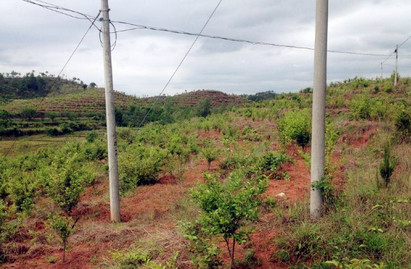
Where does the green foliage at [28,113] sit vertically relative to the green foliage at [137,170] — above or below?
above

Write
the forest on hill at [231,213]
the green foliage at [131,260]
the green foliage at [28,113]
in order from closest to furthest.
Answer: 1. the forest on hill at [231,213]
2. the green foliage at [131,260]
3. the green foliage at [28,113]

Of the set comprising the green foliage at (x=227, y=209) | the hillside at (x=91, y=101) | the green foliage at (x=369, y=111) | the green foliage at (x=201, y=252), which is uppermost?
the hillside at (x=91, y=101)

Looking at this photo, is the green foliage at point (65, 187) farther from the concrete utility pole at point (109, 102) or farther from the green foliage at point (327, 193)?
the green foliage at point (327, 193)

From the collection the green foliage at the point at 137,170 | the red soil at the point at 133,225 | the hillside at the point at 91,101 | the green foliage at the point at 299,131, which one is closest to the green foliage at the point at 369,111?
the green foliage at the point at 299,131

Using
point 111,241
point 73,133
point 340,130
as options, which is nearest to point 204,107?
point 73,133

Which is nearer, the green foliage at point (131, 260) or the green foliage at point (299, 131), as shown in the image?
the green foliage at point (131, 260)

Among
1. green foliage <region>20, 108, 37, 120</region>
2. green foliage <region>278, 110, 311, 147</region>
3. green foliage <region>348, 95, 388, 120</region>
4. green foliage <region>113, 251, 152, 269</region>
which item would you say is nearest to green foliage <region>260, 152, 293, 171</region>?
green foliage <region>278, 110, 311, 147</region>

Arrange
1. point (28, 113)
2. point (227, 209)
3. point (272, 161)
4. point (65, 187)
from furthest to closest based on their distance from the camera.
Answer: point (28, 113)
point (272, 161)
point (65, 187)
point (227, 209)

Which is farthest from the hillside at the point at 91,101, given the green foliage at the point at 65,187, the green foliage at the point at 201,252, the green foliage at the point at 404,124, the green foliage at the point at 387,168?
the green foliage at the point at 201,252

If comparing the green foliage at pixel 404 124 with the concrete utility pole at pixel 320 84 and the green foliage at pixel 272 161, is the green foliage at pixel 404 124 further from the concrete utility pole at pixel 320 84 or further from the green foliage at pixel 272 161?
the concrete utility pole at pixel 320 84

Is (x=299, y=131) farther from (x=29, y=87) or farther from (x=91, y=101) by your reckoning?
(x=29, y=87)

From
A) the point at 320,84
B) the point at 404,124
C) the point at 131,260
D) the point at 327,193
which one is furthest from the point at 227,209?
the point at 404,124

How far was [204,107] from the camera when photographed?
3822 centimetres

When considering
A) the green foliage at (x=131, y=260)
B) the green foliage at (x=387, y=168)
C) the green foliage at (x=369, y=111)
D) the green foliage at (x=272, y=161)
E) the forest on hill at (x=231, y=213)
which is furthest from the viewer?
the green foliage at (x=369, y=111)
